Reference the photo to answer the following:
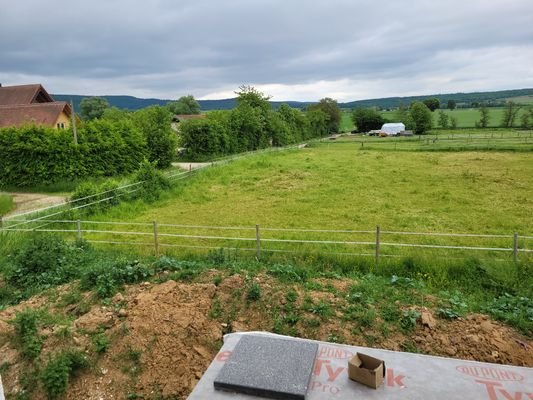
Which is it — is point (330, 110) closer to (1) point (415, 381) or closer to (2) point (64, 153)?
(2) point (64, 153)

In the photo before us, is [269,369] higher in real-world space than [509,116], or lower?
lower

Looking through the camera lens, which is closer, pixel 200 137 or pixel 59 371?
pixel 59 371

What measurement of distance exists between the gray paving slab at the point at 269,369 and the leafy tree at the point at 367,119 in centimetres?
7934

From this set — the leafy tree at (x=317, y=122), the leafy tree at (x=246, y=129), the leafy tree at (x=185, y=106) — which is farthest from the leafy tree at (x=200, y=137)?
the leafy tree at (x=185, y=106)

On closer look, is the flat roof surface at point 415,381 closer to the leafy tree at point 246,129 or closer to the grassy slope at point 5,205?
the grassy slope at point 5,205

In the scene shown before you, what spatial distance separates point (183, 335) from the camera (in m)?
5.68

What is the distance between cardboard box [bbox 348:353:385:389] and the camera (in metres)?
3.92

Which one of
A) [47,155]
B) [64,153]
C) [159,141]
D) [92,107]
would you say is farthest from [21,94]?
[92,107]

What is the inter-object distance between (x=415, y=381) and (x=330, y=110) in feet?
247

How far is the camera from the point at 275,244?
1073 centimetres

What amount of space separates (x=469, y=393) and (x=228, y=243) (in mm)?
7917

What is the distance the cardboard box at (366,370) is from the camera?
3.92 metres

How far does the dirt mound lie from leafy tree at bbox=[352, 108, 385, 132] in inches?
3049

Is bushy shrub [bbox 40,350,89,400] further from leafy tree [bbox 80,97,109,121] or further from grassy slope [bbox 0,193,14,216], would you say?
leafy tree [bbox 80,97,109,121]
